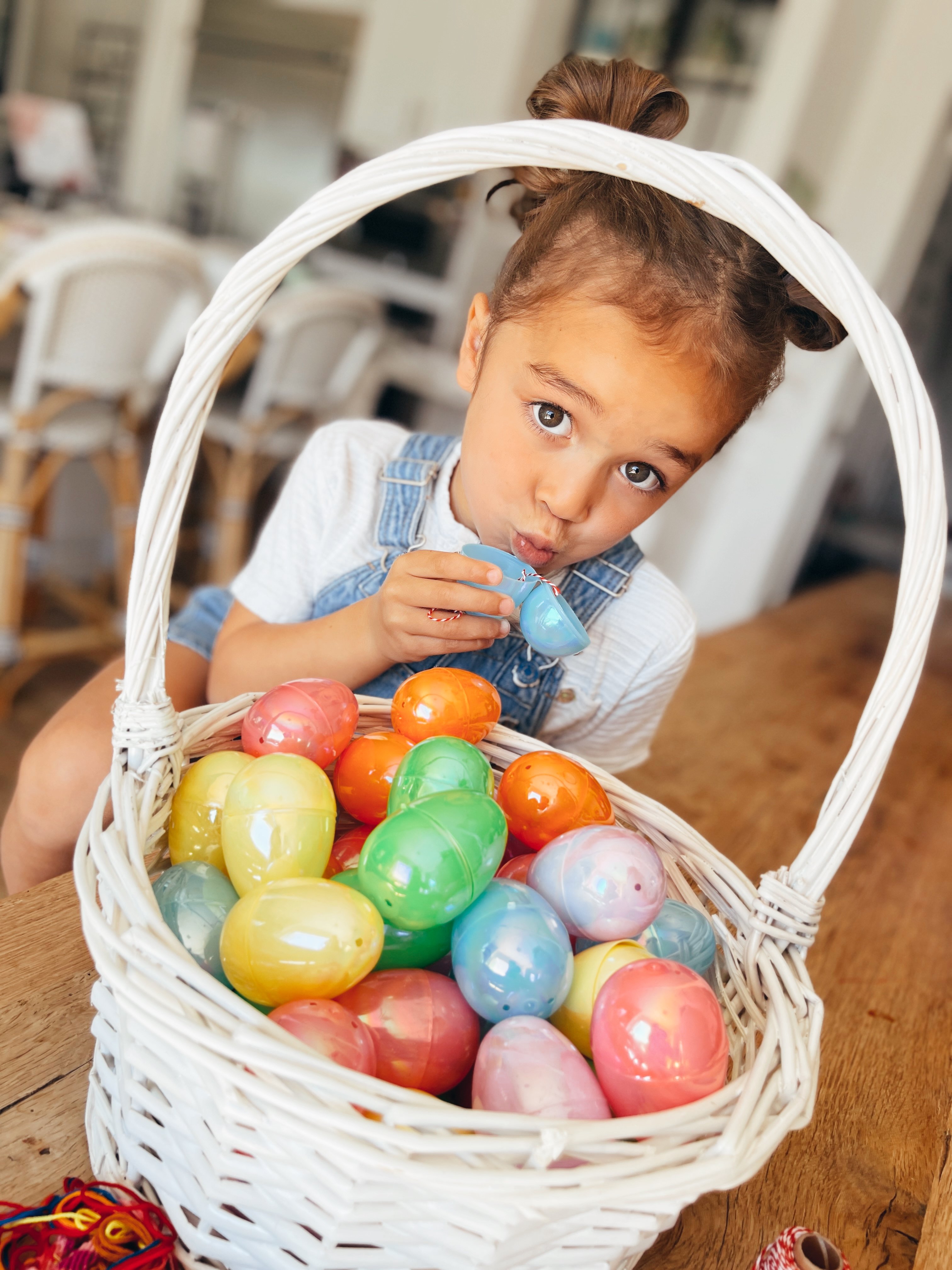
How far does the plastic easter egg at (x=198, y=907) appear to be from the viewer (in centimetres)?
52

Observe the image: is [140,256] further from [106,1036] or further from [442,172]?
[106,1036]

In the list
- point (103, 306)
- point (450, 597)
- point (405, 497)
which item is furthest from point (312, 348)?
point (450, 597)

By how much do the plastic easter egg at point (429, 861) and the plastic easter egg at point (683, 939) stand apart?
0.40ft

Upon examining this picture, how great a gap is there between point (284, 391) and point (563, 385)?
189 cm

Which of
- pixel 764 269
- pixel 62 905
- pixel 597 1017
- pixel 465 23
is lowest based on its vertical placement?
pixel 62 905

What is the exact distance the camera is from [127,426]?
90.3 inches

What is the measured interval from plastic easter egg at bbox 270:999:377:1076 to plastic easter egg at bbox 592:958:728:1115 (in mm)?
128

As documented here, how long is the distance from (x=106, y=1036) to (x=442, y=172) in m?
0.53

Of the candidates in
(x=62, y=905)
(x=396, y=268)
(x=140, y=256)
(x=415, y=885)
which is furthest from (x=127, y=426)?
(x=415, y=885)

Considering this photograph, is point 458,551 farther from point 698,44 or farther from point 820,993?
Answer: point 698,44

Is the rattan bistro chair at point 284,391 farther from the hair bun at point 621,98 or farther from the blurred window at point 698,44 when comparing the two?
the hair bun at point 621,98

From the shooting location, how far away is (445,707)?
708 mm

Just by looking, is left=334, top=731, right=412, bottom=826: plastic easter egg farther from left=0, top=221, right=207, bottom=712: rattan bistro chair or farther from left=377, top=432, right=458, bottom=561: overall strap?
left=0, top=221, right=207, bottom=712: rattan bistro chair

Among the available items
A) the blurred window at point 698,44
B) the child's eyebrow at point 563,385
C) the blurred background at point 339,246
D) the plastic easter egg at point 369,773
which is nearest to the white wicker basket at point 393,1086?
the plastic easter egg at point 369,773
